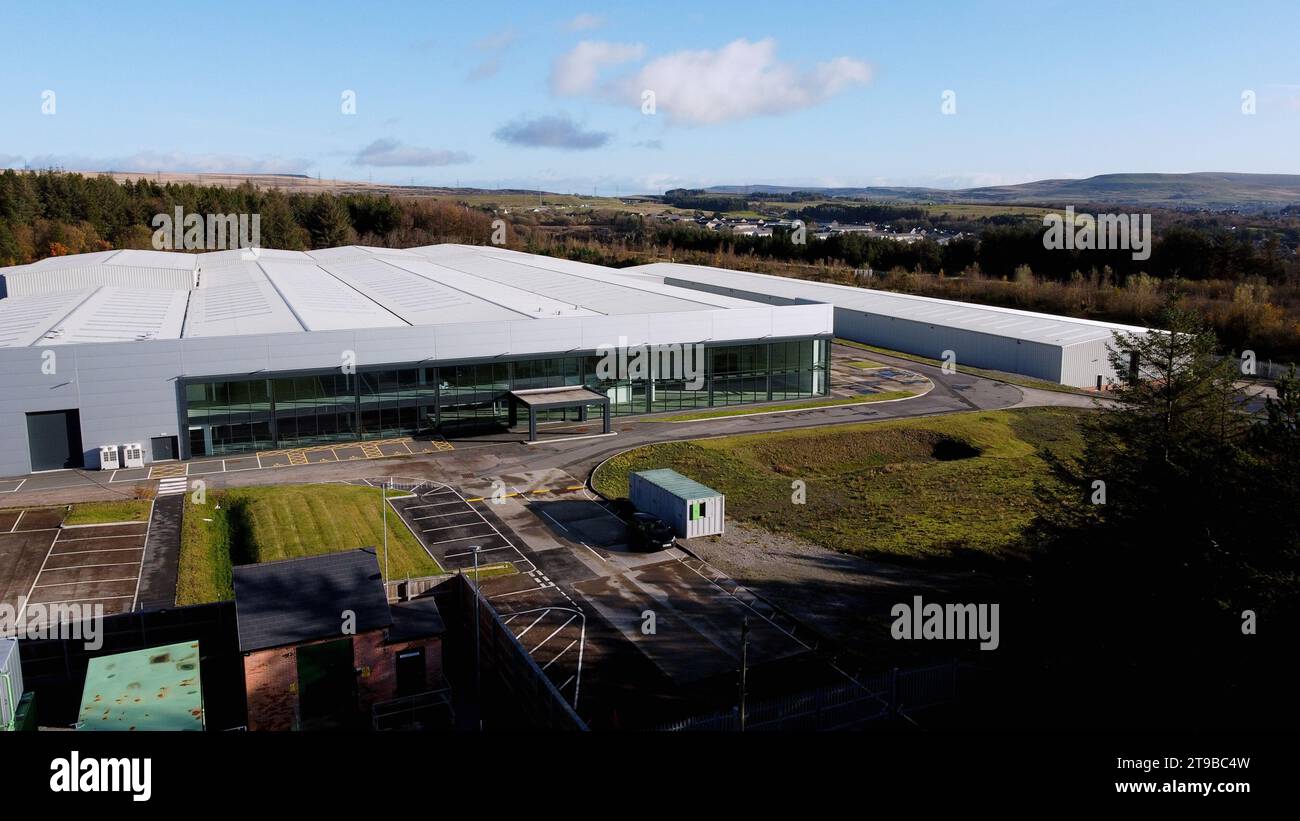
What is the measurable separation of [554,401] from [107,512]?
65.0 feet

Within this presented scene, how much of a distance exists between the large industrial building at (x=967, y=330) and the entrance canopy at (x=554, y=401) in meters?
21.1

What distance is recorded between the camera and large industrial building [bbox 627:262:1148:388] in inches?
2458

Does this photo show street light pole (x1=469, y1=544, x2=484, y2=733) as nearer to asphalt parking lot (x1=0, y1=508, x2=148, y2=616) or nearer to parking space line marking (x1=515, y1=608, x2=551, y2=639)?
parking space line marking (x1=515, y1=608, x2=551, y2=639)

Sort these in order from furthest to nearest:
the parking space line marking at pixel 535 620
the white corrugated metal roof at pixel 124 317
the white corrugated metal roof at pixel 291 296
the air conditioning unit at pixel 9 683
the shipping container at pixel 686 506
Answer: the white corrugated metal roof at pixel 291 296, the white corrugated metal roof at pixel 124 317, the shipping container at pixel 686 506, the parking space line marking at pixel 535 620, the air conditioning unit at pixel 9 683

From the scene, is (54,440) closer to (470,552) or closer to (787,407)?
(470,552)

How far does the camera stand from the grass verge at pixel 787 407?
51781 millimetres

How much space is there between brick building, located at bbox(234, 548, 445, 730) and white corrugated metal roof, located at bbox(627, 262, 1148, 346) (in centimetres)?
5033

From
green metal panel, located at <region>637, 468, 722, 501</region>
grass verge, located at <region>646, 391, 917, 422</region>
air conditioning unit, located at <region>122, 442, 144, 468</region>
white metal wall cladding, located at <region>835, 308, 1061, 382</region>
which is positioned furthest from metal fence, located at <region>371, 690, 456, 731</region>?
white metal wall cladding, located at <region>835, 308, 1061, 382</region>

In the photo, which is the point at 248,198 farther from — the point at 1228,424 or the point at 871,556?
the point at 1228,424

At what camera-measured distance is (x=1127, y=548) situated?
2105cm

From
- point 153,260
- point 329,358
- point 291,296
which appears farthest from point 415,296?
point 153,260

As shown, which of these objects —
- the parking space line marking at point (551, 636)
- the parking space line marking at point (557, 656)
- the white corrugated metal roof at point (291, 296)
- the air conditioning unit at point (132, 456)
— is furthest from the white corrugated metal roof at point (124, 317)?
the parking space line marking at point (557, 656)

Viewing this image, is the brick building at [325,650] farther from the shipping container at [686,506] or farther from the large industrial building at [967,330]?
the large industrial building at [967,330]
